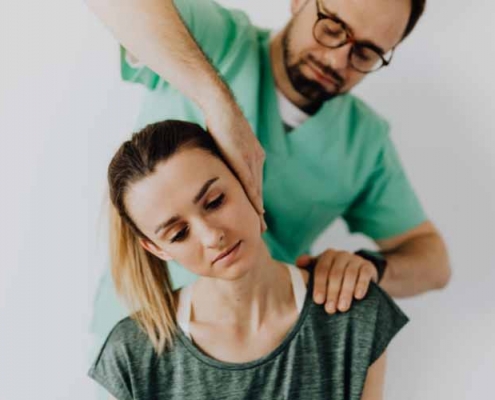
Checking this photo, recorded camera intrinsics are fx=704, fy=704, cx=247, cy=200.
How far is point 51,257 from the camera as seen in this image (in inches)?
45.4

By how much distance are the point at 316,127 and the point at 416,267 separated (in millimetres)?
293

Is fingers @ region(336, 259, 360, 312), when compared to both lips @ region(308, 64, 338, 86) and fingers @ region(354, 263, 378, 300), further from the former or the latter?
lips @ region(308, 64, 338, 86)

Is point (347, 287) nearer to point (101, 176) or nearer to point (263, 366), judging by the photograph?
point (263, 366)

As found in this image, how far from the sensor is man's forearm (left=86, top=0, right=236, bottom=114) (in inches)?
31.3

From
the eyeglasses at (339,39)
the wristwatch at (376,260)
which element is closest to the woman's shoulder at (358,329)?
the wristwatch at (376,260)

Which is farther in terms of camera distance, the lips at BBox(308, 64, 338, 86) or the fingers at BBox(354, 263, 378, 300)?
the lips at BBox(308, 64, 338, 86)

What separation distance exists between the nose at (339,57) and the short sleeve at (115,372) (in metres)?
0.50

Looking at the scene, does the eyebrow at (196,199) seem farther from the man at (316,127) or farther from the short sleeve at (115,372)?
the short sleeve at (115,372)

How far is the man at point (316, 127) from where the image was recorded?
0.95 metres

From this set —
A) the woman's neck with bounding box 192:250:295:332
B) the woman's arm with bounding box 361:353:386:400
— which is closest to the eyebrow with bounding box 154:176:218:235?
the woman's neck with bounding box 192:250:295:332

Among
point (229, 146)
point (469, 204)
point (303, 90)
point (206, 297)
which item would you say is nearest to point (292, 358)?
point (206, 297)

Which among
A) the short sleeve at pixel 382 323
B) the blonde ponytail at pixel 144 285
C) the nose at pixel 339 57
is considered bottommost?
the short sleeve at pixel 382 323

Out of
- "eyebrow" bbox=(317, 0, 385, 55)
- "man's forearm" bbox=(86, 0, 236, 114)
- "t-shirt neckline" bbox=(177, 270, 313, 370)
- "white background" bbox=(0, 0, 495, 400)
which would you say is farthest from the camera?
"white background" bbox=(0, 0, 495, 400)

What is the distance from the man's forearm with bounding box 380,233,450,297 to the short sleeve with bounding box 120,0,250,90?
43 centimetres
